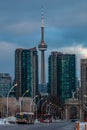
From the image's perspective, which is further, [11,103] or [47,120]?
[11,103]

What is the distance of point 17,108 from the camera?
17025 cm

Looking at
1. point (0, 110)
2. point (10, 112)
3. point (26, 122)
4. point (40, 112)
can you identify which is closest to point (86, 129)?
point (26, 122)

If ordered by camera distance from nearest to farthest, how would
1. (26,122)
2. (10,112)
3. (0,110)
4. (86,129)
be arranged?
(86,129)
(26,122)
(0,110)
(10,112)

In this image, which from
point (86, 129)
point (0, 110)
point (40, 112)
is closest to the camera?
point (86, 129)

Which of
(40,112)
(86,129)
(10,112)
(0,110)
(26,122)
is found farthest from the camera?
(40,112)

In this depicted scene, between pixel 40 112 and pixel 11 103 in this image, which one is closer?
pixel 11 103

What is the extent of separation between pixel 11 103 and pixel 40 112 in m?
27.7

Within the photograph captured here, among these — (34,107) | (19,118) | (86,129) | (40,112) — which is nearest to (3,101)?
(34,107)

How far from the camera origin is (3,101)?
170m

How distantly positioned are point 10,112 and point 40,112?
2255 centimetres

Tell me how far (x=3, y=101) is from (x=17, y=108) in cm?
488

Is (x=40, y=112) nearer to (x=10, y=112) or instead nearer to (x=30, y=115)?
(x=10, y=112)

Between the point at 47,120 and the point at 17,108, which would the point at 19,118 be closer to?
the point at 47,120

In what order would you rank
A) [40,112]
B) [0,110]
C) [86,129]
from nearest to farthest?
[86,129] < [0,110] < [40,112]
